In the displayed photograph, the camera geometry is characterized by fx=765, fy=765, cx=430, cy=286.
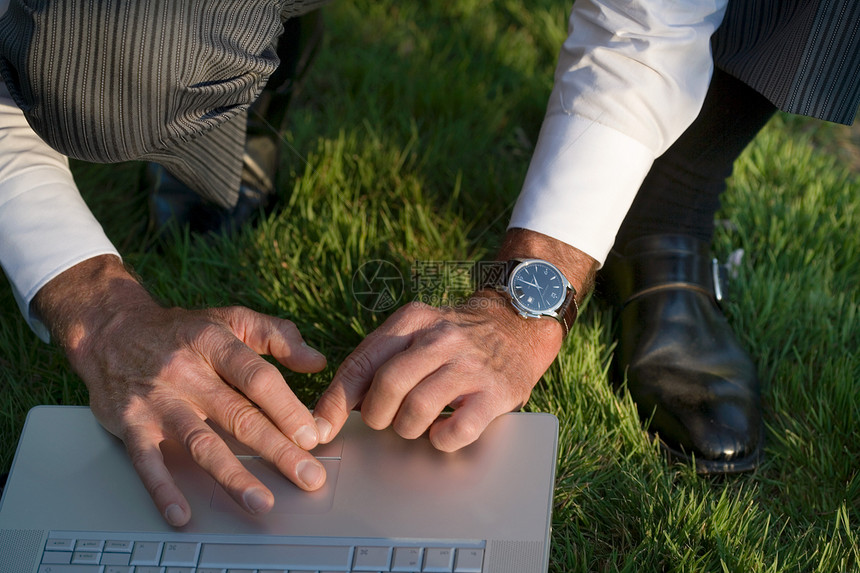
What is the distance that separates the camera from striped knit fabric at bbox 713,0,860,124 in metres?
1.17

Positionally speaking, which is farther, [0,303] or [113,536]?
[0,303]

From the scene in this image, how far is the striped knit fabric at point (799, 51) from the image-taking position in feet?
3.84

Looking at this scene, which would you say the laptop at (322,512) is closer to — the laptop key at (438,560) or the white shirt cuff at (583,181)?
the laptop key at (438,560)

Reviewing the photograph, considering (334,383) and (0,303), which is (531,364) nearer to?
(334,383)

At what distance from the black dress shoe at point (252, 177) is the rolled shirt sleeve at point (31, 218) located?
0.46 m

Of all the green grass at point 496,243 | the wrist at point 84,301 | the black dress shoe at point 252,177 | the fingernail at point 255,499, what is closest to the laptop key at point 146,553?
the fingernail at point 255,499

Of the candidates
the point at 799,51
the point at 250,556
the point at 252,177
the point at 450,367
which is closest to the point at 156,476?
the point at 250,556

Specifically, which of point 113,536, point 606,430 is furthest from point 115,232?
point 606,430

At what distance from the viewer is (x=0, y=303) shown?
1.64 metres

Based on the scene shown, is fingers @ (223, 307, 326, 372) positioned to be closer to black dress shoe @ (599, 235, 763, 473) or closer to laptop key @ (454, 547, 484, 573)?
laptop key @ (454, 547, 484, 573)

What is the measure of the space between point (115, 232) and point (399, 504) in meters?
1.15

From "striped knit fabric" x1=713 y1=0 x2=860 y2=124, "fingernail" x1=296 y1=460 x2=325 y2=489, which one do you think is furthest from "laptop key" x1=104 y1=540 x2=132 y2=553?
"striped knit fabric" x1=713 y1=0 x2=860 y2=124

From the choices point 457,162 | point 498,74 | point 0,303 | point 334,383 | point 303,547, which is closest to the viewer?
point 303,547

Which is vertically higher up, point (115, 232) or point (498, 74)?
point (498, 74)
